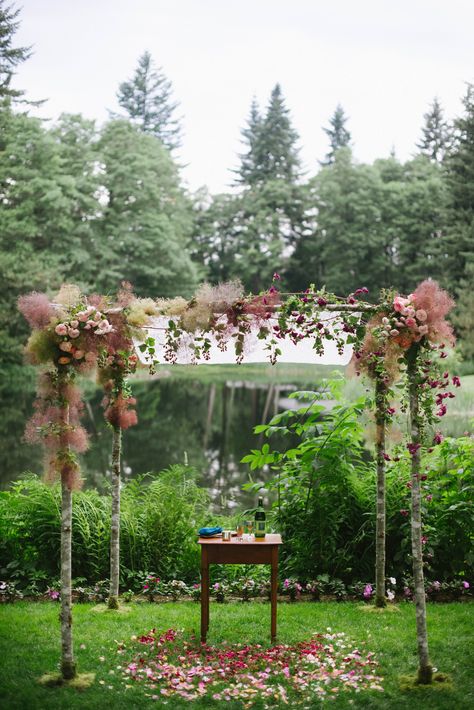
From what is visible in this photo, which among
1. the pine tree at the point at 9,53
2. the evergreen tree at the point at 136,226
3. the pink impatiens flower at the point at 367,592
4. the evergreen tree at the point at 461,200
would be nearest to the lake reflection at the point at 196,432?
the evergreen tree at the point at 136,226

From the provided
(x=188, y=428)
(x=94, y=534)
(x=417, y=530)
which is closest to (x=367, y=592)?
(x=417, y=530)

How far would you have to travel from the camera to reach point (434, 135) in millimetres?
35250

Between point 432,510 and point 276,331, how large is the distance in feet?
7.89

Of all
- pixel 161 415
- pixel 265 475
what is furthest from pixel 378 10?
pixel 265 475

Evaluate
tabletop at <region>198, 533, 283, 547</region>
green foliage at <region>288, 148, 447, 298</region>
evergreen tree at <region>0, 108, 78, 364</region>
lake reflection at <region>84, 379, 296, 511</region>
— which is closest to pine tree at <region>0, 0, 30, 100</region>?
evergreen tree at <region>0, 108, 78, 364</region>

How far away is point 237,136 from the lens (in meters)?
38.2

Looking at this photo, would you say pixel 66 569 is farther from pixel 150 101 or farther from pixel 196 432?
pixel 150 101

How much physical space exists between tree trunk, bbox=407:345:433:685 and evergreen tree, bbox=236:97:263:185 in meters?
30.9

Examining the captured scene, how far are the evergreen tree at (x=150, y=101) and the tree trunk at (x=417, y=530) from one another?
3308cm

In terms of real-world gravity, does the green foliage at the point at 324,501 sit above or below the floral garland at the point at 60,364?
below

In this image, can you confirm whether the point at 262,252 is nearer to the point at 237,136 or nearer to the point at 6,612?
the point at 237,136

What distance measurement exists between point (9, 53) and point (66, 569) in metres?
24.3

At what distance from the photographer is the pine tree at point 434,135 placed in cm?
3481

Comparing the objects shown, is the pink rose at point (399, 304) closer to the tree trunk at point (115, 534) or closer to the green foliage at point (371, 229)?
the tree trunk at point (115, 534)
